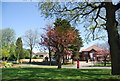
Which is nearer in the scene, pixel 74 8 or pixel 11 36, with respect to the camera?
pixel 74 8

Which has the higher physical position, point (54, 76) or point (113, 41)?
point (113, 41)

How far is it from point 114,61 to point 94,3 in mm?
3947

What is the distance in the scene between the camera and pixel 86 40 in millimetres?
11234

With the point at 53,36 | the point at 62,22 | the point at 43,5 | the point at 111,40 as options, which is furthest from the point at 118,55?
the point at 53,36

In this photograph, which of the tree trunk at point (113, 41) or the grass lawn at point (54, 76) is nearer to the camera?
the grass lawn at point (54, 76)

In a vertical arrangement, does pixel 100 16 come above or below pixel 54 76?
above

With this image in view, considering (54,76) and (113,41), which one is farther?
(113,41)

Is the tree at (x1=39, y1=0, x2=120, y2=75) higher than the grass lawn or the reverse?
higher

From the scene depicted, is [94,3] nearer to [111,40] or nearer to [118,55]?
[111,40]

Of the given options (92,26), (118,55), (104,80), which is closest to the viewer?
(104,80)

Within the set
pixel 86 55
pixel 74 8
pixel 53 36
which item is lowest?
pixel 86 55

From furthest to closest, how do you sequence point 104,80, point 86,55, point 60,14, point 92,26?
point 86,55 < point 92,26 < point 60,14 < point 104,80

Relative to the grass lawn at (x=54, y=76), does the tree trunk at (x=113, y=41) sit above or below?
above

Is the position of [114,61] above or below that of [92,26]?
below
